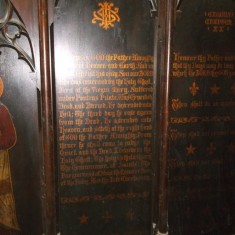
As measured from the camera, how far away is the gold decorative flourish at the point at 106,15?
2.04m

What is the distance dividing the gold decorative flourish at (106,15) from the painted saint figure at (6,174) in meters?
0.81

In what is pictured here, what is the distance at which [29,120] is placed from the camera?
2.06 meters

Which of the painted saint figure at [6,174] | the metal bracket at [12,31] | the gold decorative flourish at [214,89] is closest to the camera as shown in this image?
the metal bracket at [12,31]

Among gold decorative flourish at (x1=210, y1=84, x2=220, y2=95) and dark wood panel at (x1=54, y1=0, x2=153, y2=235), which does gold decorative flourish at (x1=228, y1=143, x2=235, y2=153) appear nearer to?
gold decorative flourish at (x1=210, y1=84, x2=220, y2=95)

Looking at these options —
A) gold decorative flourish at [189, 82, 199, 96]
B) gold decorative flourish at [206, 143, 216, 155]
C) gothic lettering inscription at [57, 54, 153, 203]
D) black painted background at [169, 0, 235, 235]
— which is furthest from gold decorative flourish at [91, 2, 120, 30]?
gold decorative flourish at [206, 143, 216, 155]

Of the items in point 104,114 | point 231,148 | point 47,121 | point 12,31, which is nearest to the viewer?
point 12,31

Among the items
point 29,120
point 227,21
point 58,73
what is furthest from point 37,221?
point 227,21

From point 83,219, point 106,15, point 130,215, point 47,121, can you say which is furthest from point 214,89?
point 83,219

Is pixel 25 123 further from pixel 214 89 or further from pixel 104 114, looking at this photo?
pixel 214 89

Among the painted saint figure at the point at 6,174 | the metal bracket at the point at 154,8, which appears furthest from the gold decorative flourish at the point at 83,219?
the metal bracket at the point at 154,8

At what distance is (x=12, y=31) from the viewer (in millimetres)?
1931

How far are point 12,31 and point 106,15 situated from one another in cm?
66

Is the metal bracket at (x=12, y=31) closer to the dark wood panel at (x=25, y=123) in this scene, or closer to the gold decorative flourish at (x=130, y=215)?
the dark wood panel at (x=25, y=123)

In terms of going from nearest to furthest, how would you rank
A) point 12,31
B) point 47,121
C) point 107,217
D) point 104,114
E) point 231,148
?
point 12,31 < point 47,121 < point 104,114 < point 107,217 < point 231,148
